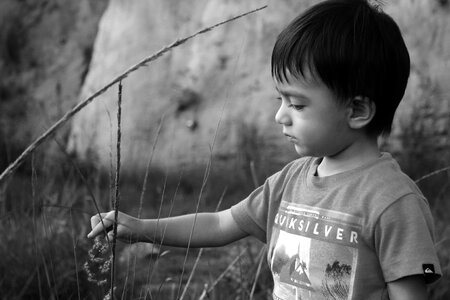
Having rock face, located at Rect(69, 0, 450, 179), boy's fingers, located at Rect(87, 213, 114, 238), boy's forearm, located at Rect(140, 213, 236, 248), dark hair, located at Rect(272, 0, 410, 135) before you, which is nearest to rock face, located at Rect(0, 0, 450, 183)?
rock face, located at Rect(69, 0, 450, 179)

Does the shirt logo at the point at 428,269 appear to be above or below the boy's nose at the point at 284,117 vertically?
below

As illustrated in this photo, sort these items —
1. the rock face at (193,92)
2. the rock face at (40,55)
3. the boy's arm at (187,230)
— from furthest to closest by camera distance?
the rock face at (40,55)
the rock face at (193,92)
the boy's arm at (187,230)

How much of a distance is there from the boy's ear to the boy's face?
0.01 meters

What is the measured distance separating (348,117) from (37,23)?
3.96 m

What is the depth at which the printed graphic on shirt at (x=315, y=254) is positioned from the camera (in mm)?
1586

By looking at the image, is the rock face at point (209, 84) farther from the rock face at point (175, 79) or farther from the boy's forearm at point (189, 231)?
the boy's forearm at point (189, 231)

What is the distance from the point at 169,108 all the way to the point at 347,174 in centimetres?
277

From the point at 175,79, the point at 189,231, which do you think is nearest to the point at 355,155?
the point at 189,231

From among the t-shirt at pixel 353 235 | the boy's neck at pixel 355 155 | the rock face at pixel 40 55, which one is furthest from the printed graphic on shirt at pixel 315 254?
the rock face at pixel 40 55

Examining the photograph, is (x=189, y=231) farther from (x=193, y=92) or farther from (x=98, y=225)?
(x=193, y=92)

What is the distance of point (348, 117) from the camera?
165 centimetres

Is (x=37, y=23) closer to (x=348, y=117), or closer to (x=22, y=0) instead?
(x=22, y=0)

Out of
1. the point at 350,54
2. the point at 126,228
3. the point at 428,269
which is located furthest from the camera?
the point at 126,228

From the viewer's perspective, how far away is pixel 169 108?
14.3 ft
